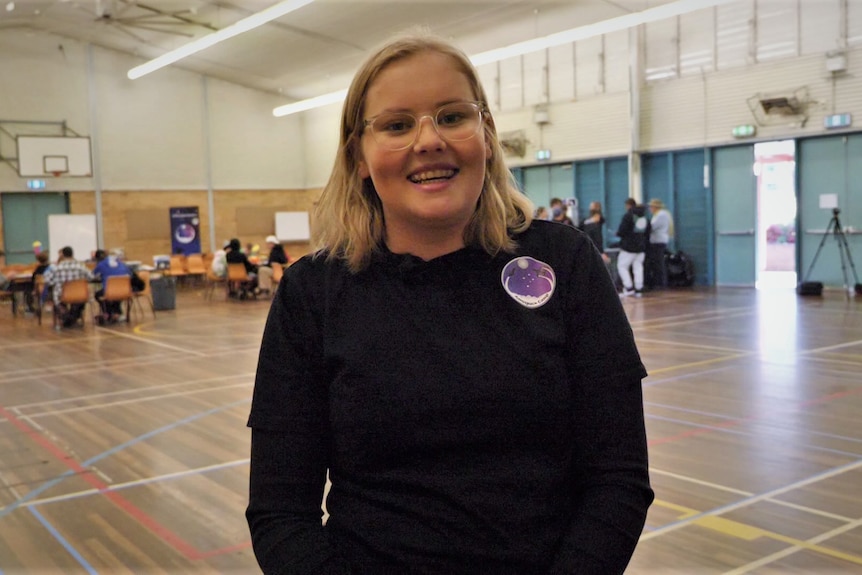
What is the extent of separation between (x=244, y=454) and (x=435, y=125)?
14.7 feet

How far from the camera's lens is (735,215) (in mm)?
16203

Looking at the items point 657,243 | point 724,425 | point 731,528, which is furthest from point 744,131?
point 731,528

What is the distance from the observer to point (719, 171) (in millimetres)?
16375

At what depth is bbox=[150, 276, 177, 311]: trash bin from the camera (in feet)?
52.9

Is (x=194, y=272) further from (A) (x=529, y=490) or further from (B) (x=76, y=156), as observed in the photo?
Result: (A) (x=529, y=490)

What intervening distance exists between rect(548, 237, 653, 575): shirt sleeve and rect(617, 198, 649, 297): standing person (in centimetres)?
1376

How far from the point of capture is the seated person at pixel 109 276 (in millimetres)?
13875

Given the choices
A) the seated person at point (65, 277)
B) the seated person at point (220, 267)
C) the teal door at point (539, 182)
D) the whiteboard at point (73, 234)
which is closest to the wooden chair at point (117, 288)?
the seated person at point (65, 277)

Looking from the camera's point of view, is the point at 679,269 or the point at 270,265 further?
the point at 270,265

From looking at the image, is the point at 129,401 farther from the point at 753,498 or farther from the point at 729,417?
the point at 753,498

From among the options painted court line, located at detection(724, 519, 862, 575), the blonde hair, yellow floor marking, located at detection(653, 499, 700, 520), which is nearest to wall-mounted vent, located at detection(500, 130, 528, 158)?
yellow floor marking, located at detection(653, 499, 700, 520)

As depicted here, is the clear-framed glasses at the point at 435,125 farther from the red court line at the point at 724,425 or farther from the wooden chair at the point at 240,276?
the wooden chair at the point at 240,276

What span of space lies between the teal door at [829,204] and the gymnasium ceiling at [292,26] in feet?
12.6

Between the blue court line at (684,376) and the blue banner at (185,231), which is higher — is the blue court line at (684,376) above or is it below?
below
